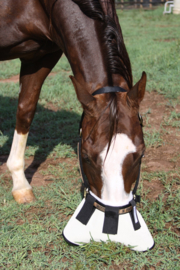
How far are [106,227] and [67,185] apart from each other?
1.08 metres

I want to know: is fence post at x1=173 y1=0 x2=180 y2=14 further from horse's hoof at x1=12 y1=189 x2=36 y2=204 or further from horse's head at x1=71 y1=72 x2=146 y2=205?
horse's head at x1=71 y1=72 x2=146 y2=205

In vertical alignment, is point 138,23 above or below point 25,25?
below

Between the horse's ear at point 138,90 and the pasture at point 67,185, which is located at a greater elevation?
the horse's ear at point 138,90

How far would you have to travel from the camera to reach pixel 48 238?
210 centimetres

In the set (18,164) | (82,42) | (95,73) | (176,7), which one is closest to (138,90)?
(95,73)

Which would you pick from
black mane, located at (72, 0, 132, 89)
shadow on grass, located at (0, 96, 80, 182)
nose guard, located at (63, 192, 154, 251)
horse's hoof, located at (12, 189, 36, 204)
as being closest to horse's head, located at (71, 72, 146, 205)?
nose guard, located at (63, 192, 154, 251)

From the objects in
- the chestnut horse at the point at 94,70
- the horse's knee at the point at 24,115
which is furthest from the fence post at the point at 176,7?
the horse's knee at the point at 24,115

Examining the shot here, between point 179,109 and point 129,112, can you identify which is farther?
point 179,109

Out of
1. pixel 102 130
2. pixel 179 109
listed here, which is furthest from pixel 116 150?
pixel 179 109

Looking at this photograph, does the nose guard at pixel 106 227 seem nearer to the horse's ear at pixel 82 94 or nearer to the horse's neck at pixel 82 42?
the horse's ear at pixel 82 94

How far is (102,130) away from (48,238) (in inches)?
37.7

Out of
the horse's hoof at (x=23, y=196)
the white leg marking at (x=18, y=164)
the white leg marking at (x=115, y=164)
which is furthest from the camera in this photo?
the white leg marking at (x=18, y=164)

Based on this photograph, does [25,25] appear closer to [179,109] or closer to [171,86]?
[179,109]

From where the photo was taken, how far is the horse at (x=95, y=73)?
5.32 feet
